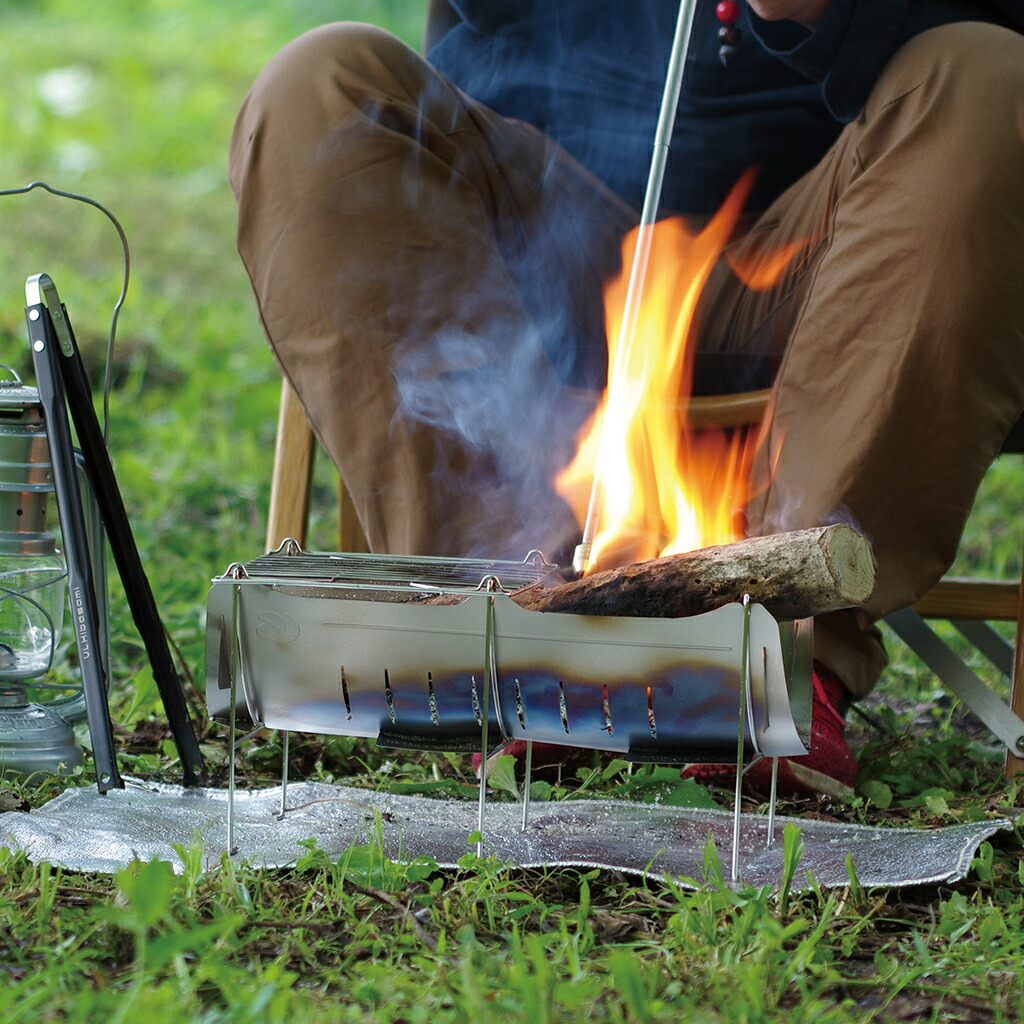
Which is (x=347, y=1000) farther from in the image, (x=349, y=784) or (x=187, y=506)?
(x=187, y=506)

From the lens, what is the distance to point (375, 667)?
1215mm

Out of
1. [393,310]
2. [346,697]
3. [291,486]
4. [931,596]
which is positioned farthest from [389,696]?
[931,596]

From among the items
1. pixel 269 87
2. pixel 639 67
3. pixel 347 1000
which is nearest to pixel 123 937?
pixel 347 1000

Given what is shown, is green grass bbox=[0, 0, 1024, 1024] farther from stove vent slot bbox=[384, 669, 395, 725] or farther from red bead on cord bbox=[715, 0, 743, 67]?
red bead on cord bbox=[715, 0, 743, 67]

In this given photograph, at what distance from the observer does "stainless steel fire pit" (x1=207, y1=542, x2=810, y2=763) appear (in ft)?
3.77

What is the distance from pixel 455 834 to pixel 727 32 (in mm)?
1251

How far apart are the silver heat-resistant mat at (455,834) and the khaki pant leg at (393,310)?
1.28ft

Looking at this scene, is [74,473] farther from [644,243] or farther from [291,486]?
[644,243]

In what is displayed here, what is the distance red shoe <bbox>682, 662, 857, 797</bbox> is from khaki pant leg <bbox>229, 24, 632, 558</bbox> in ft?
1.17

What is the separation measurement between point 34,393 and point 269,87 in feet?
1.79

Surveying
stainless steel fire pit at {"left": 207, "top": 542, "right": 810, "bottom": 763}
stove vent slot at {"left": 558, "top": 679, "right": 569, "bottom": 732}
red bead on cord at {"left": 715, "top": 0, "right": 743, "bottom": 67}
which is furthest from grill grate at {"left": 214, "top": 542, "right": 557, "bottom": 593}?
red bead on cord at {"left": 715, "top": 0, "right": 743, "bottom": 67}

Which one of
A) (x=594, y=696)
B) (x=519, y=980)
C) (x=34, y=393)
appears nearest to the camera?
(x=519, y=980)

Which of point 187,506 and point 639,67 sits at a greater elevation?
point 639,67

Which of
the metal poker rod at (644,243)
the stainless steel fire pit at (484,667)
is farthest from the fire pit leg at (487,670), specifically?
the metal poker rod at (644,243)
